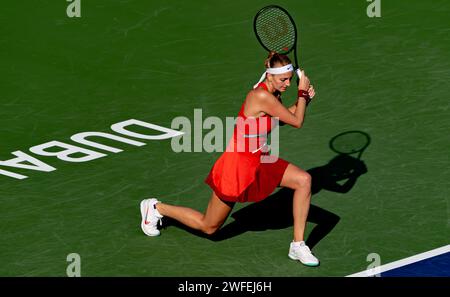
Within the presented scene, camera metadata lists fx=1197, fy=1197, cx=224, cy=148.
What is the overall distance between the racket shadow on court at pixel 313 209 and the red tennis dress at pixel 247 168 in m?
0.93

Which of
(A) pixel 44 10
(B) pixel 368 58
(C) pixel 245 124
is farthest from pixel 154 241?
(A) pixel 44 10

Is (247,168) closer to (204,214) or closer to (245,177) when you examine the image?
(245,177)

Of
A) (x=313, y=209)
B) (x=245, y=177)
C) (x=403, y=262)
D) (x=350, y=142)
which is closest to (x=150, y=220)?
(x=245, y=177)

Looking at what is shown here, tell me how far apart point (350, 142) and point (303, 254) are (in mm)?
3546

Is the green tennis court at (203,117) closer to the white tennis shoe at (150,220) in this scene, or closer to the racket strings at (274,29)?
the white tennis shoe at (150,220)

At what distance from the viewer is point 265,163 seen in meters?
13.4

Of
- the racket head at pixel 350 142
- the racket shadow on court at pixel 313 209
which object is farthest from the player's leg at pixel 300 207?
the racket head at pixel 350 142

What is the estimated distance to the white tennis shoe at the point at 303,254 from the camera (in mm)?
13250

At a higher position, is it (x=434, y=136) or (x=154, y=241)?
(x=434, y=136)

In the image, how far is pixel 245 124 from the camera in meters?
13.3

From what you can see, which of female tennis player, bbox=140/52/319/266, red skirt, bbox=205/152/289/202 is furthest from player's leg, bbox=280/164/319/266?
red skirt, bbox=205/152/289/202

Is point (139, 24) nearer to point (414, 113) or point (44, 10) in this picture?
point (44, 10)

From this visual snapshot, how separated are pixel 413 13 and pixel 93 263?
343 inches

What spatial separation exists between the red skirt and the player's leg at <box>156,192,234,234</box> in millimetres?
158
